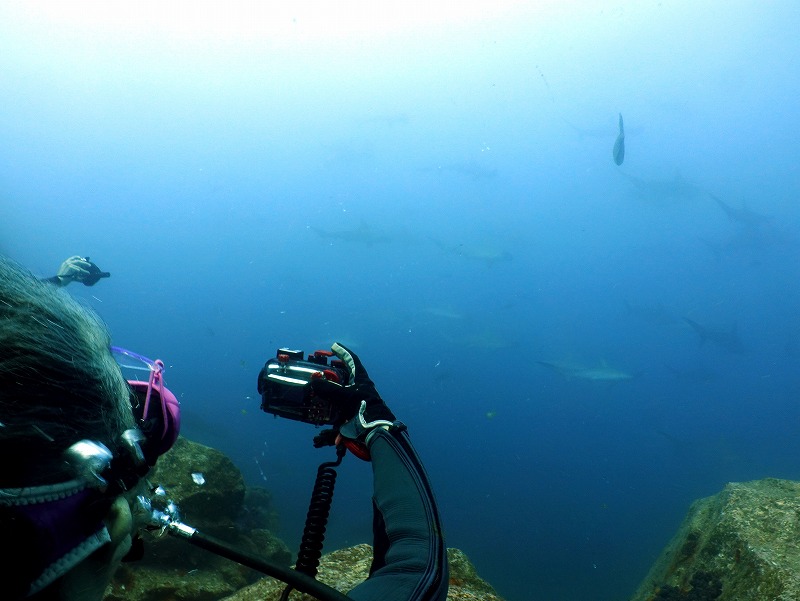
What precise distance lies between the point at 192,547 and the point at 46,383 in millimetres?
6929

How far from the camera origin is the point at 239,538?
682 centimetres

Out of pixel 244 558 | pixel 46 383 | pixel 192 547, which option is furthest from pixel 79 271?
pixel 46 383

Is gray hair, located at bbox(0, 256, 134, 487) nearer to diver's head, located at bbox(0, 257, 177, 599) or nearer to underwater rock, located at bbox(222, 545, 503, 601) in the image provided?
diver's head, located at bbox(0, 257, 177, 599)

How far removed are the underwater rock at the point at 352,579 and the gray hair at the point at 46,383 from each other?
2.55 metres

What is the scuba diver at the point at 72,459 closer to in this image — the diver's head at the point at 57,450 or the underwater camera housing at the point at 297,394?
the diver's head at the point at 57,450

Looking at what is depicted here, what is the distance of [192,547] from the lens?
6.28 metres

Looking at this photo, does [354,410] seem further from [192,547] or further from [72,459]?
[192,547]

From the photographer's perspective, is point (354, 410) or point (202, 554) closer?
point (354, 410)

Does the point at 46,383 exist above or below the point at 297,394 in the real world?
above

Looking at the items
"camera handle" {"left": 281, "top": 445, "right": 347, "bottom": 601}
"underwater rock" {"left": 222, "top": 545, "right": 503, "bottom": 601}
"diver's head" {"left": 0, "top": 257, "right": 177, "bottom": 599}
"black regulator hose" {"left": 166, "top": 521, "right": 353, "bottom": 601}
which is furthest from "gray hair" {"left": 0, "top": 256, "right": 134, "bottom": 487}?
"underwater rock" {"left": 222, "top": 545, "right": 503, "bottom": 601}

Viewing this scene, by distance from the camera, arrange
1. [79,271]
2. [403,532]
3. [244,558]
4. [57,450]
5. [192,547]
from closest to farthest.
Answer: [57,450] → [244,558] → [403,532] → [192,547] → [79,271]

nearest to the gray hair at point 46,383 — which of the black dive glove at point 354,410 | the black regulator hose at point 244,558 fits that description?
the black regulator hose at point 244,558

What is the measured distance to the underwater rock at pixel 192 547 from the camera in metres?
5.13

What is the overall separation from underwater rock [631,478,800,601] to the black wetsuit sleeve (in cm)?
378
